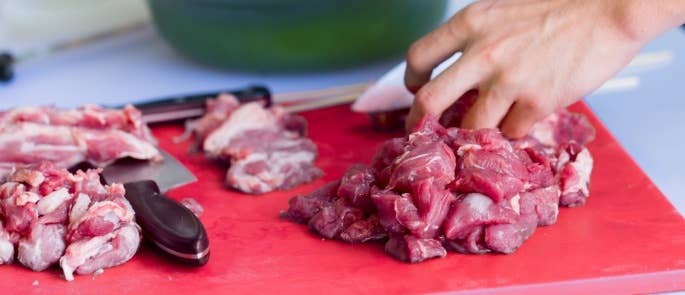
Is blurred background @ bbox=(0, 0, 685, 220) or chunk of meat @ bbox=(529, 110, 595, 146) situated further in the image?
blurred background @ bbox=(0, 0, 685, 220)

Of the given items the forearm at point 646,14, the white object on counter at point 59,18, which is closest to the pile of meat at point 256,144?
the forearm at point 646,14

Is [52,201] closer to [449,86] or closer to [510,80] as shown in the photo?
[449,86]

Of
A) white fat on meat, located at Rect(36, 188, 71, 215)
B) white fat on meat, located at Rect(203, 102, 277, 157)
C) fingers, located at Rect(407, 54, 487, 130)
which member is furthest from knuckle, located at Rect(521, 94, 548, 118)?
white fat on meat, located at Rect(36, 188, 71, 215)

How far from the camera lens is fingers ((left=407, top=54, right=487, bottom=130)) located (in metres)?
2.24

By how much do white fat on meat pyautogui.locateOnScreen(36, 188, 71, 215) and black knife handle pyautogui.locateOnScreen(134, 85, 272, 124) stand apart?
2.25ft

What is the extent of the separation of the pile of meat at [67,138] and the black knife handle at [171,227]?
31cm

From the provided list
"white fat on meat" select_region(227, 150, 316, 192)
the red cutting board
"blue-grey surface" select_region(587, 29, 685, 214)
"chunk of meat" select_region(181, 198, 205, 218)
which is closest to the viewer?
the red cutting board

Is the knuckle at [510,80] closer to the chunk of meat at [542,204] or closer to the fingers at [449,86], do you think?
the fingers at [449,86]

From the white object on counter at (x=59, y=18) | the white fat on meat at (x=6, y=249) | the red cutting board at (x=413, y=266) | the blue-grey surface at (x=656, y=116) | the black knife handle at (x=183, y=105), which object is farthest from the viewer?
the white object on counter at (x=59, y=18)

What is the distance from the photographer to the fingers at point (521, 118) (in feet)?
7.40

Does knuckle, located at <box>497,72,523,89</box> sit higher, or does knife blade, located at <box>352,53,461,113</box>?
knuckle, located at <box>497,72,523,89</box>

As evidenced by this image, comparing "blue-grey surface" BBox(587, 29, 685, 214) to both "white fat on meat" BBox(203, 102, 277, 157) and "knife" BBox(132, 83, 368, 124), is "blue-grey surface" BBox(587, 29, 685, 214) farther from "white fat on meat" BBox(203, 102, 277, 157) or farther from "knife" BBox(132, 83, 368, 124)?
"white fat on meat" BBox(203, 102, 277, 157)

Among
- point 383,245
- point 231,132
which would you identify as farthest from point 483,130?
point 231,132

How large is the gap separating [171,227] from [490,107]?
0.74 meters
